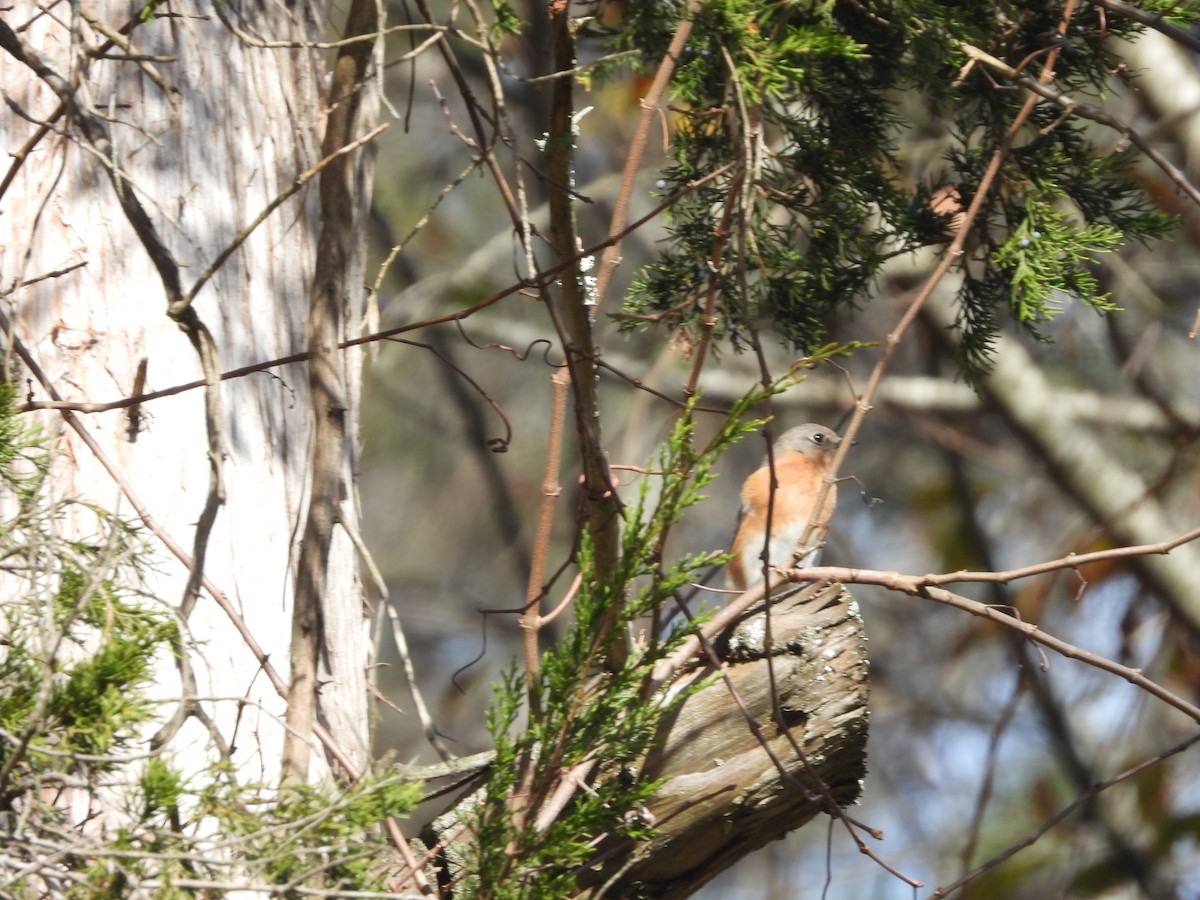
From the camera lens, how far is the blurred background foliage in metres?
2.90

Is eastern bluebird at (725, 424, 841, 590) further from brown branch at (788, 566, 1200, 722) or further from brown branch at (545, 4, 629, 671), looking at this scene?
brown branch at (545, 4, 629, 671)

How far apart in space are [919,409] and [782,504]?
2.99m

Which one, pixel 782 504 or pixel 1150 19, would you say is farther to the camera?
pixel 782 504

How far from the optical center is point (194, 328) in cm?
215

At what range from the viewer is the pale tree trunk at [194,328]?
2326 millimetres

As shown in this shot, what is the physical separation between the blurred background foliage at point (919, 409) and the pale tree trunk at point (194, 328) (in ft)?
1.71

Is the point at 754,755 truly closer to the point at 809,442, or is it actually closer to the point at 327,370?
the point at 327,370

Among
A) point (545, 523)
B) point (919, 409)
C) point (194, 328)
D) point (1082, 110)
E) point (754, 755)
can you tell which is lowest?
point (754, 755)

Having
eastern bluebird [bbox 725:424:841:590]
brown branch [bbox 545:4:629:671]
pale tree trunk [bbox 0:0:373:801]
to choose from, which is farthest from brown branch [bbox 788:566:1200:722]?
eastern bluebird [bbox 725:424:841:590]

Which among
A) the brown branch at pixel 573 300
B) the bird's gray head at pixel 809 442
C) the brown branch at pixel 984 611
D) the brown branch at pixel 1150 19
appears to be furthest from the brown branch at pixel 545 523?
the bird's gray head at pixel 809 442

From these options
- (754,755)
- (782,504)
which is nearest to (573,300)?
(754,755)

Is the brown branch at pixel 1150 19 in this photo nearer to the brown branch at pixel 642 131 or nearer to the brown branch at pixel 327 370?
the brown branch at pixel 642 131

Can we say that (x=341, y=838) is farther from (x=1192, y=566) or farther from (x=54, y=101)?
(x=1192, y=566)

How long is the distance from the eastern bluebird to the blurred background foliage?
47 cm
